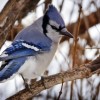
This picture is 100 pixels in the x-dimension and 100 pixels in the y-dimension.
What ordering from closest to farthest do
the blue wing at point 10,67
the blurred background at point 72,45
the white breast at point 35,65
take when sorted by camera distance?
the blue wing at point 10,67, the white breast at point 35,65, the blurred background at point 72,45

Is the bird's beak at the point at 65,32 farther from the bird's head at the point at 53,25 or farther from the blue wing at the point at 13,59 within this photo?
the blue wing at the point at 13,59

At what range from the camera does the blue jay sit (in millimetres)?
1321

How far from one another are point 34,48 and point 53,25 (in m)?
0.10

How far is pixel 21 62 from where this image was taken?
1349 millimetres

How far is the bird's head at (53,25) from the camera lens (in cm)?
140

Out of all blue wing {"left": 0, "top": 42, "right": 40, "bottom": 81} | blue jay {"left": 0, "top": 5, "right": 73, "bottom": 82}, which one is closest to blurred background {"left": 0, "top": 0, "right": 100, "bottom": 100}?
blue jay {"left": 0, "top": 5, "right": 73, "bottom": 82}

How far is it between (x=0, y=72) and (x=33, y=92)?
138 mm

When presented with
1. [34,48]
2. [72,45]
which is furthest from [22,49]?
[72,45]

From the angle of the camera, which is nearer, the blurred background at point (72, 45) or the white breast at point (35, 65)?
the white breast at point (35, 65)

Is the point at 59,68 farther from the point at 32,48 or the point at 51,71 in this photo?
the point at 32,48

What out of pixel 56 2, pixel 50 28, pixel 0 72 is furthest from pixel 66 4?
pixel 0 72

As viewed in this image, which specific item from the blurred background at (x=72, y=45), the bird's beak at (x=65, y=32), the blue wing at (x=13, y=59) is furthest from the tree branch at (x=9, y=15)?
the blurred background at (x=72, y=45)

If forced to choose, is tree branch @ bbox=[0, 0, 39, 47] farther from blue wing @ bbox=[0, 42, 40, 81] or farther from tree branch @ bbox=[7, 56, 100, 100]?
tree branch @ bbox=[7, 56, 100, 100]

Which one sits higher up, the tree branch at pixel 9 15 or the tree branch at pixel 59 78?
the tree branch at pixel 9 15
